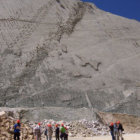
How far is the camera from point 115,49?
75.1 ft

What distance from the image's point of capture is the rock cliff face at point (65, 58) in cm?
1848

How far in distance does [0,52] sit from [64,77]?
5.28 metres

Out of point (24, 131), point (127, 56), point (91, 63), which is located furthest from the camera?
point (127, 56)

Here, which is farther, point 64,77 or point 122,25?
point 122,25

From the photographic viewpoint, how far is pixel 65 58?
20.9 m

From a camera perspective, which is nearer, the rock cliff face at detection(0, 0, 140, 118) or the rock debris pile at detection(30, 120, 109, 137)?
the rock debris pile at detection(30, 120, 109, 137)

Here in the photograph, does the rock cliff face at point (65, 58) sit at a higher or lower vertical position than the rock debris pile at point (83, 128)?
higher

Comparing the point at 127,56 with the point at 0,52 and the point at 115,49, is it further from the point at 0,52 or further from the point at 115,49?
the point at 0,52

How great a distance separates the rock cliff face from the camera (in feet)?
60.6

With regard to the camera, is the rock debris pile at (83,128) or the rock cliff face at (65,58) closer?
the rock debris pile at (83,128)

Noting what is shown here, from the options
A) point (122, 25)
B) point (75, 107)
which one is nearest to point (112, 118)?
point (75, 107)

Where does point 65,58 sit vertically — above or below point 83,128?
above

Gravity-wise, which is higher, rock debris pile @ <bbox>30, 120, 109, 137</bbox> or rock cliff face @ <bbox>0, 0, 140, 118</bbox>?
rock cliff face @ <bbox>0, 0, 140, 118</bbox>

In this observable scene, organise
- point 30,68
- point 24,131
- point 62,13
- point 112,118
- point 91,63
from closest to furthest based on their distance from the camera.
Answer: point 24,131 → point 112,118 → point 30,68 → point 91,63 → point 62,13
